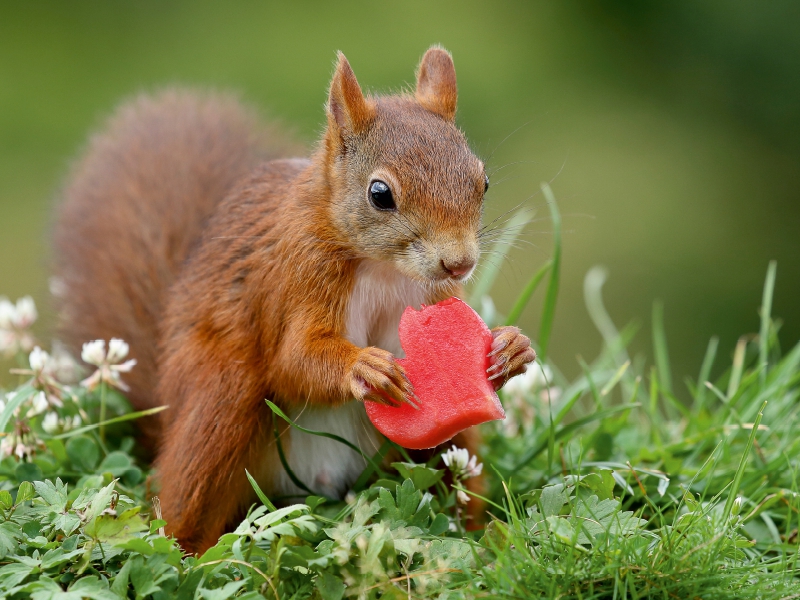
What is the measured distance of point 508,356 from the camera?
1815 millimetres

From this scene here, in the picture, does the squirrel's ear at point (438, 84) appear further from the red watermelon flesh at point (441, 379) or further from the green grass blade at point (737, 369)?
the green grass blade at point (737, 369)

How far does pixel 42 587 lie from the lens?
1476mm

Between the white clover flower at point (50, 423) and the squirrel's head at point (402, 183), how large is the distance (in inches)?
33.4

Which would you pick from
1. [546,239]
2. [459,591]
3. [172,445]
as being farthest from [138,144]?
[546,239]

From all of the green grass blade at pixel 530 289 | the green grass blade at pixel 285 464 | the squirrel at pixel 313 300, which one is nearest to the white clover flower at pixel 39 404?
the squirrel at pixel 313 300

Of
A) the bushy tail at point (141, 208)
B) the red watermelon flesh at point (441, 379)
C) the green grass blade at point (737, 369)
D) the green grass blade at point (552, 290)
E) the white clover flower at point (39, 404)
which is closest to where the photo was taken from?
the red watermelon flesh at point (441, 379)

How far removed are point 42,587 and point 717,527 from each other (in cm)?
116

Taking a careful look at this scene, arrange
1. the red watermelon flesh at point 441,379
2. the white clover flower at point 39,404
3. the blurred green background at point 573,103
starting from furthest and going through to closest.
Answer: the blurred green background at point 573,103
the white clover flower at point 39,404
the red watermelon flesh at point 441,379

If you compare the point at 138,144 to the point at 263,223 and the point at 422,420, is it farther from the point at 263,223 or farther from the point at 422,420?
the point at 422,420

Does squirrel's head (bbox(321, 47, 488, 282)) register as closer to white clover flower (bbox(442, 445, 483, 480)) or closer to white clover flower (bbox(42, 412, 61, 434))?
white clover flower (bbox(442, 445, 483, 480))

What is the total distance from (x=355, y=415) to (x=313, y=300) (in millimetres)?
291

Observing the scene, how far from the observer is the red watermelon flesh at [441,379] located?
1.75 m

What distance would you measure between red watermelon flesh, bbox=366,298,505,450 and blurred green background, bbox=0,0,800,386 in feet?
9.44

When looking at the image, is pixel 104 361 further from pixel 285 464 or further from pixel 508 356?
pixel 508 356
